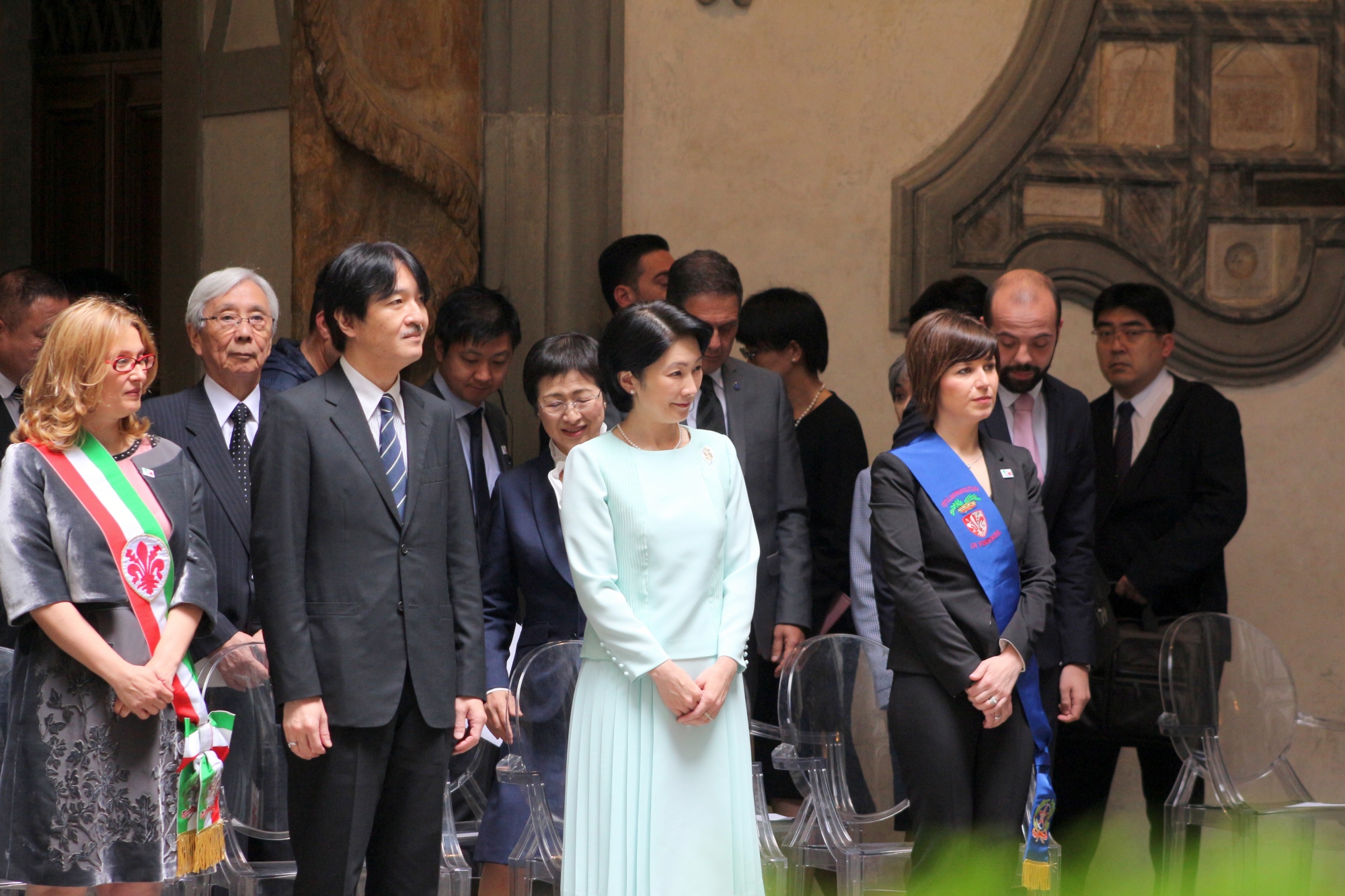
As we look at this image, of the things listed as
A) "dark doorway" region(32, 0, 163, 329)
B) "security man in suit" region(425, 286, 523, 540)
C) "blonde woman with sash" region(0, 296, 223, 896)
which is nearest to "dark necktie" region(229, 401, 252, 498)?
"blonde woman with sash" region(0, 296, 223, 896)

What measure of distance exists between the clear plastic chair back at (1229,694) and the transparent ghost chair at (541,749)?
63.1 inches

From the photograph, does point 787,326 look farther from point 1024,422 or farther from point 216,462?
point 216,462

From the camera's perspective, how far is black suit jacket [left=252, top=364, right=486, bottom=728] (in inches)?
116

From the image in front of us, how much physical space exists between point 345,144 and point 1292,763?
3.54 meters

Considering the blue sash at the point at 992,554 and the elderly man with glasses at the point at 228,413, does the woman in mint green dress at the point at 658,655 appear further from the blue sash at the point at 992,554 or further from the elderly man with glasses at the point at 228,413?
the elderly man with glasses at the point at 228,413

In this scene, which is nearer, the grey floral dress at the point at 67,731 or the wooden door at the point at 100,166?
the grey floral dress at the point at 67,731

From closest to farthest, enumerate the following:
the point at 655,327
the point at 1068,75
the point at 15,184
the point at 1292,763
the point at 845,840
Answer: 1. the point at 655,327
2. the point at 845,840
3. the point at 1292,763
4. the point at 1068,75
5. the point at 15,184

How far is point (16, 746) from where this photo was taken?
9.89ft

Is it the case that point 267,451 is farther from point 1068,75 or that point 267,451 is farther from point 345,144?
point 1068,75

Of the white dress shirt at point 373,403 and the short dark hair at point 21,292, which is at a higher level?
the short dark hair at point 21,292

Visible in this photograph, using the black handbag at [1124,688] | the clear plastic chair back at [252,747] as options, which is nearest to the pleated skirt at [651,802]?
the clear plastic chair back at [252,747]

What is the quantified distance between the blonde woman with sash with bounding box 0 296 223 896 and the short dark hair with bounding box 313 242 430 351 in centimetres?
40

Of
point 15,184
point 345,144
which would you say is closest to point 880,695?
point 345,144

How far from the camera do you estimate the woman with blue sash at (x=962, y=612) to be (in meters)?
3.39
